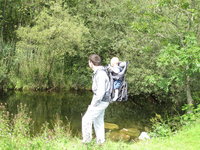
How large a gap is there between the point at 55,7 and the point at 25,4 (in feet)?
16.9

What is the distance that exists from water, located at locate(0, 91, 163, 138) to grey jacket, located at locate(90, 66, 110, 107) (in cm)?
604

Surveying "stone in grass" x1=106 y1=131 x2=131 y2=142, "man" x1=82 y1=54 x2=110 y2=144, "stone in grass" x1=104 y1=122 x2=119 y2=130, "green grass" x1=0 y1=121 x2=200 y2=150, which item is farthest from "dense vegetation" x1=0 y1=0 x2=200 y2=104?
"man" x1=82 y1=54 x2=110 y2=144

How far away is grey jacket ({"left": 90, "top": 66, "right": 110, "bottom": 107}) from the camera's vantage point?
4.62m

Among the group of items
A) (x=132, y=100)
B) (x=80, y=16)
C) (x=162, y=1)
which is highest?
(x=80, y=16)

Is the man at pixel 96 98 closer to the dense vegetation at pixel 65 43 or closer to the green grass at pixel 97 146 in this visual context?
the green grass at pixel 97 146

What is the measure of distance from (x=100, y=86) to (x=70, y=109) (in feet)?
33.9

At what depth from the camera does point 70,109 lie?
1466 centimetres

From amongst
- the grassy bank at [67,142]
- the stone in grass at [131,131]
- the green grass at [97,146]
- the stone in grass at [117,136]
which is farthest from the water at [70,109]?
the green grass at [97,146]

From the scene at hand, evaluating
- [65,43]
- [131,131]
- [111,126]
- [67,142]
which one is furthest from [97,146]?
[65,43]

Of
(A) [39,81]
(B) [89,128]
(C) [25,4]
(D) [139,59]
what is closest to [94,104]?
(B) [89,128]

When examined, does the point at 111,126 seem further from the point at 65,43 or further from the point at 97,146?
the point at 65,43

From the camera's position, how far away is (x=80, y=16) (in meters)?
21.1

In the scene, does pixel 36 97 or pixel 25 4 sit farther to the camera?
pixel 25 4

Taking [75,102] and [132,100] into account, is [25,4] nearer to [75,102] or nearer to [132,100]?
[75,102]
